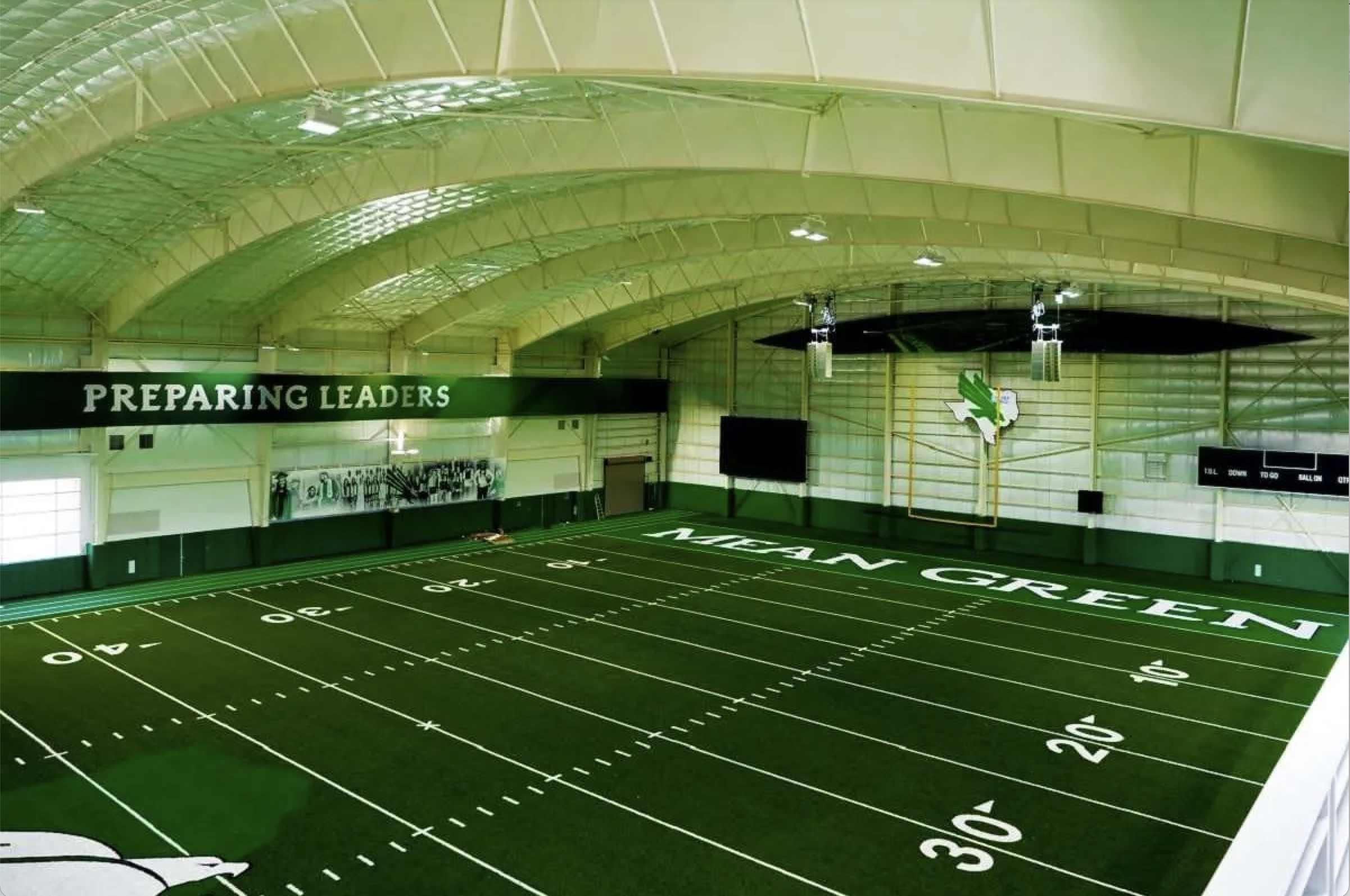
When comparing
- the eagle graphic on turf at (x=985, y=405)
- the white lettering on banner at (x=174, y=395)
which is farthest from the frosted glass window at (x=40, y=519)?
the eagle graphic on turf at (x=985, y=405)

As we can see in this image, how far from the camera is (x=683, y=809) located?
12609mm

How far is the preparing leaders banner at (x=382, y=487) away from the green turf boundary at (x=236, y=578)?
1.47 m

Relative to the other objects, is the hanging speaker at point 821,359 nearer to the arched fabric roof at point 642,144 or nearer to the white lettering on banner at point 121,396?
the arched fabric roof at point 642,144

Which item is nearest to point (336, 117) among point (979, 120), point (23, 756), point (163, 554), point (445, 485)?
point (979, 120)

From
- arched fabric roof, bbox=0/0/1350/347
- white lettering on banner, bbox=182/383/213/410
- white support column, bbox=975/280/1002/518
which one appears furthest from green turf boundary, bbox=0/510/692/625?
white support column, bbox=975/280/1002/518

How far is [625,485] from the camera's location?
39844mm

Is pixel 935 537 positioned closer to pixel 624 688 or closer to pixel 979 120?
pixel 624 688

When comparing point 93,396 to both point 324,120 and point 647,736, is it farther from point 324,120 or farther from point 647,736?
point 647,736

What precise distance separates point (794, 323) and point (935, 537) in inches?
369

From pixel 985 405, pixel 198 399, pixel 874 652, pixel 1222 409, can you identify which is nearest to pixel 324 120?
pixel 874 652

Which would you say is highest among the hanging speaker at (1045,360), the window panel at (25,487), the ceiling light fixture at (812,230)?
the ceiling light fixture at (812,230)

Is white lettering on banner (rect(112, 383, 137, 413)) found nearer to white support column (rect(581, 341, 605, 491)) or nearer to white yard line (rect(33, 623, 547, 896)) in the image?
white yard line (rect(33, 623, 547, 896))

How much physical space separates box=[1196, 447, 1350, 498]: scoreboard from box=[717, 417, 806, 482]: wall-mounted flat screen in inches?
526

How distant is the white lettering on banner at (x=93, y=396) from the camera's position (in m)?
23.6
